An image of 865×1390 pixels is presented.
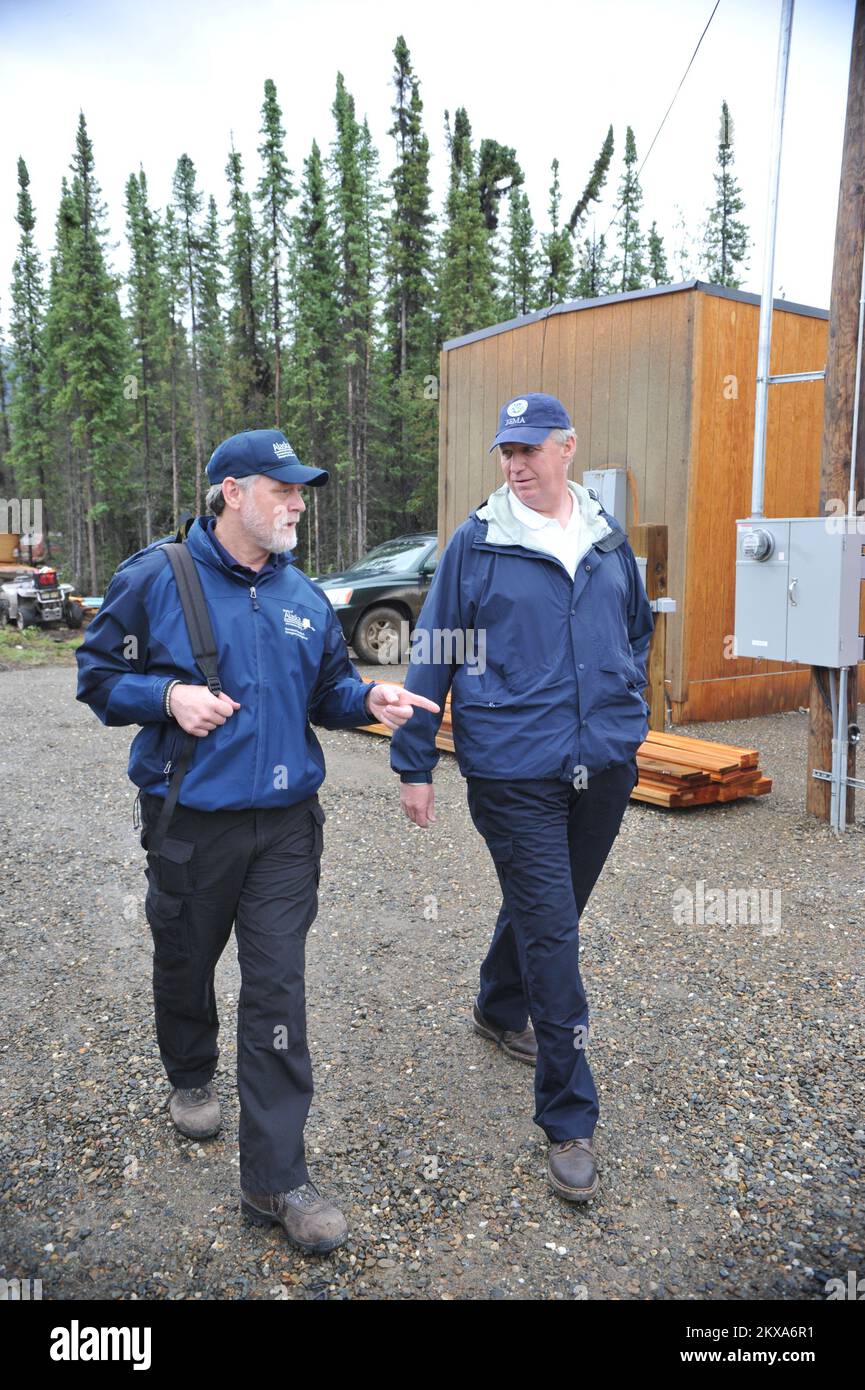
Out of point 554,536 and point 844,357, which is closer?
point 554,536

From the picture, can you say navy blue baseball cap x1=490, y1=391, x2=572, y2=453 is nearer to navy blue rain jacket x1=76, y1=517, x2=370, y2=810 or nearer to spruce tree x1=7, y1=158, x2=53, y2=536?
navy blue rain jacket x1=76, y1=517, x2=370, y2=810

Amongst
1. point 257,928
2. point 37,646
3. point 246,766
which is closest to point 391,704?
point 246,766

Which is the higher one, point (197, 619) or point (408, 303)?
point (408, 303)

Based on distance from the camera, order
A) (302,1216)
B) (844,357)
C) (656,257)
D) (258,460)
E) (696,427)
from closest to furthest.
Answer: (302,1216) → (258,460) → (844,357) → (696,427) → (656,257)

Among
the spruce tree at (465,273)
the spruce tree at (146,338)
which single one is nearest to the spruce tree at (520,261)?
the spruce tree at (465,273)

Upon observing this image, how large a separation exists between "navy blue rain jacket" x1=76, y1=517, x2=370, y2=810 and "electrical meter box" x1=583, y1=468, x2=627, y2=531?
7.62 m

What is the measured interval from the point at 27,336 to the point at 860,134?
56376 millimetres

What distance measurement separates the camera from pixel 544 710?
3.03 meters

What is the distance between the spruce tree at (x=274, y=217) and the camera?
134ft

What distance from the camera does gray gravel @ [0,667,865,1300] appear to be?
2.62 metres

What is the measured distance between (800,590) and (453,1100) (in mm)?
4687

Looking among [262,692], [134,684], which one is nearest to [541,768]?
[262,692]

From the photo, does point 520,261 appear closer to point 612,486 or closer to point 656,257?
point 656,257

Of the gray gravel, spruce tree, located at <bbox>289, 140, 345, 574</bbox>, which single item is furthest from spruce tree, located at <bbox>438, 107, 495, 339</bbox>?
the gray gravel
